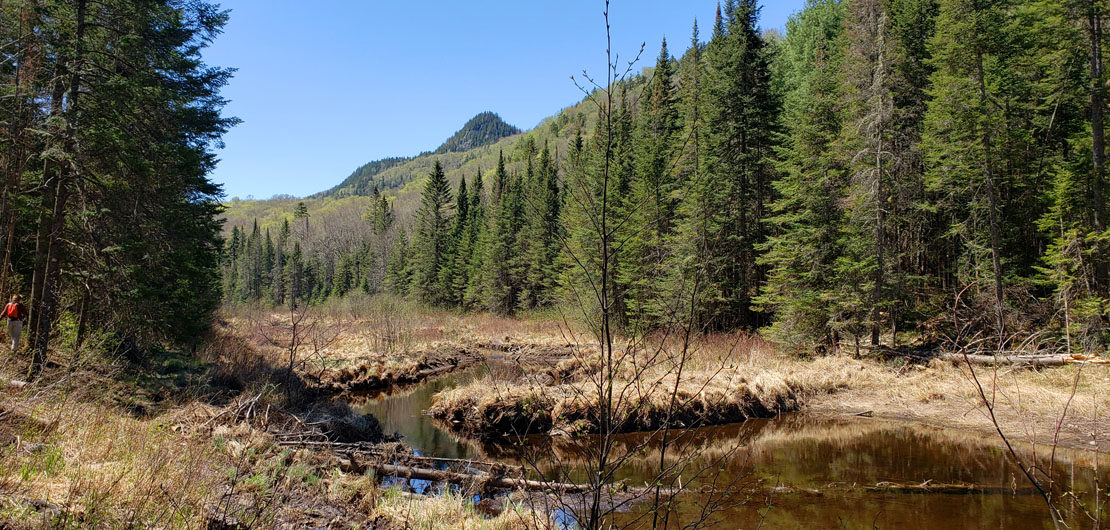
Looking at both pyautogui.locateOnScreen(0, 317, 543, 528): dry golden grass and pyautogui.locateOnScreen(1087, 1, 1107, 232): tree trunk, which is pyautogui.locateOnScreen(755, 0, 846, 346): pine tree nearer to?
pyautogui.locateOnScreen(1087, 1, 1107, 232): tree trunk

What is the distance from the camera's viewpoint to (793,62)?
124 ft

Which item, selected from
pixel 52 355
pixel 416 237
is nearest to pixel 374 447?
pixel 52 355

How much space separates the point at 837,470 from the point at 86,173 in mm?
14486

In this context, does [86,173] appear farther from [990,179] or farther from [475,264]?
[475,264]

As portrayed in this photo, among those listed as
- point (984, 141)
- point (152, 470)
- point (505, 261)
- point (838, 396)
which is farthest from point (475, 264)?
point (152, 470)

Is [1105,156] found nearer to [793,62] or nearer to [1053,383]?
[1053,383]

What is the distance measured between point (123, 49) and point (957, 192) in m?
24.4

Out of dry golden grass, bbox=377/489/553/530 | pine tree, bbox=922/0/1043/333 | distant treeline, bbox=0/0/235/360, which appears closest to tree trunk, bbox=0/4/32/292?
distant treeline, bbox=0/0/235/360

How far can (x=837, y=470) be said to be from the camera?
875 cm

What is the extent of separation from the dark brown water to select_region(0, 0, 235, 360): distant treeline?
626 cm

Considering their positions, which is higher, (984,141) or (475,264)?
(984,141)

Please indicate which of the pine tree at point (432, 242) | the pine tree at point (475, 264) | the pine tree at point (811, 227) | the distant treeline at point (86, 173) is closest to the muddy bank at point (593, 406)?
the pine tree at point (811, 227)

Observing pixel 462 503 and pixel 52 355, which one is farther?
pixel 52 355

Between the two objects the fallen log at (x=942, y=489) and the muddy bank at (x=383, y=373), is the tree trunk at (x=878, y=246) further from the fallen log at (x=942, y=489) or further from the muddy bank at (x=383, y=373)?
the muddy bank at (x=383, y=373)
